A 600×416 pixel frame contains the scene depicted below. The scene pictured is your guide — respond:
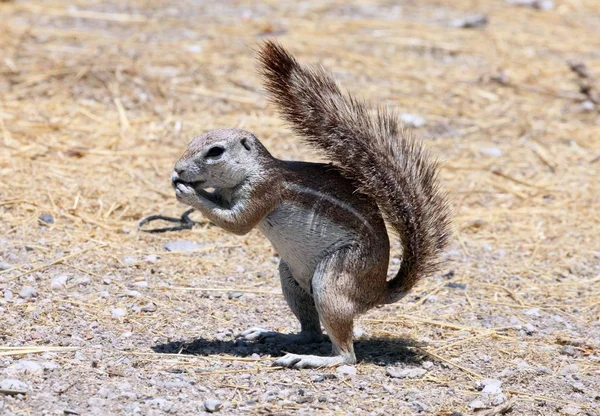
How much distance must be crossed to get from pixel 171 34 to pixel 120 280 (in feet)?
16.0

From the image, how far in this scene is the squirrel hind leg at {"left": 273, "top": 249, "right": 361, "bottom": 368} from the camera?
397 cm

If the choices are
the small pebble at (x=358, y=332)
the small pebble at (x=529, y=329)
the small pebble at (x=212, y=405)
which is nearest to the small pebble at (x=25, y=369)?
the small pebble at (x=212, y=405)

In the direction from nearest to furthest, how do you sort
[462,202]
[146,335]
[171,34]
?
[146,335] < [462,202] < [171,34]

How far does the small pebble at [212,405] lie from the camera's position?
137 inches

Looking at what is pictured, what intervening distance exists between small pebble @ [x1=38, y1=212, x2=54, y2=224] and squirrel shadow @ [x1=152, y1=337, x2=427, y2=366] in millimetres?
1758

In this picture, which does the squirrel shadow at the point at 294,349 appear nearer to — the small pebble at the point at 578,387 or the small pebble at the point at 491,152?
the small pebble at the point at 578,387

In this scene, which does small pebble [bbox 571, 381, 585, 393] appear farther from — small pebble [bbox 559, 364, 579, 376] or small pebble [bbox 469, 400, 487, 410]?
small pebble [bbox 469, 400, 487, 410]

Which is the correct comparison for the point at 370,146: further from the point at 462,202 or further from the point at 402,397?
the point at 462,202

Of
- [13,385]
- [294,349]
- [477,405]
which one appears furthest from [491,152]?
[13,385]

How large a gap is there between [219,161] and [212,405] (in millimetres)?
1060

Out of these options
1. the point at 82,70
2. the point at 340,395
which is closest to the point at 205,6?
the point at 82,70

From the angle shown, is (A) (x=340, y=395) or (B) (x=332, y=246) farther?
(B) (x=332, y=246)

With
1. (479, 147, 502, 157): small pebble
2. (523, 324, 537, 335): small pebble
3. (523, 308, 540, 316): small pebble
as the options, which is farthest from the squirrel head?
(479, 147, 502, 157): small pebble

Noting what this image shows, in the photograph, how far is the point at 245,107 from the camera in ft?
26.1
